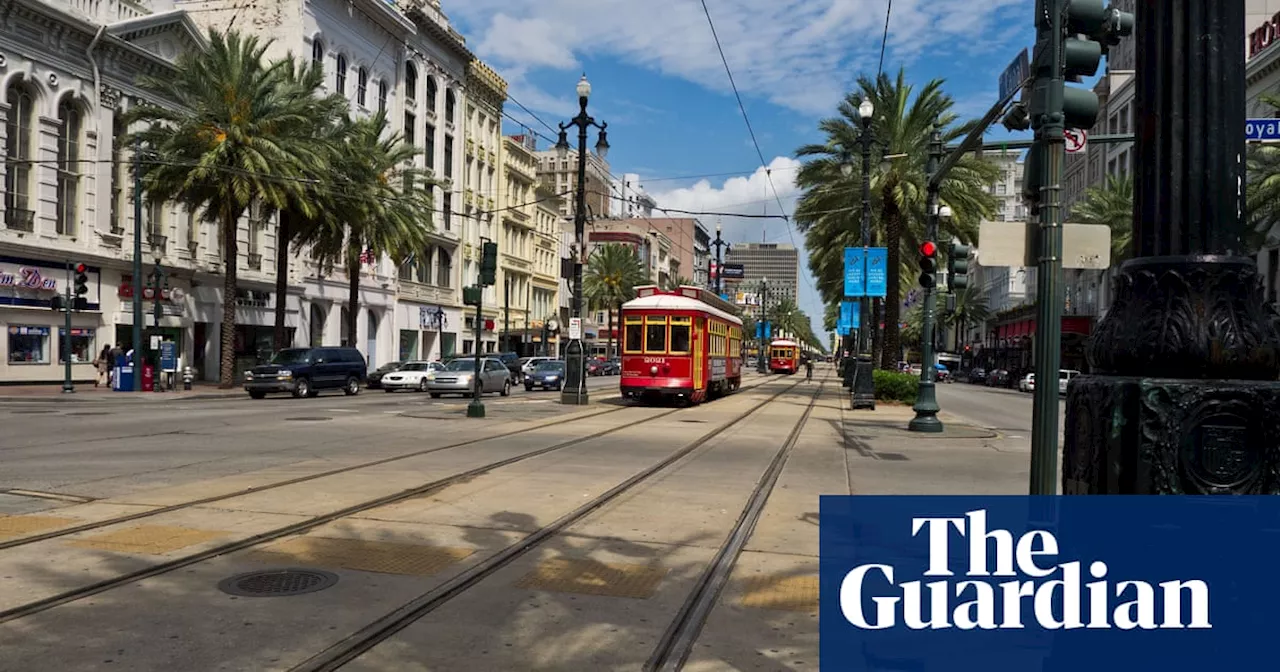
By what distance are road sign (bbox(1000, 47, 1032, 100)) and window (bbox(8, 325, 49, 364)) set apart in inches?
1398

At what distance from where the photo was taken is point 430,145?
61.6 meters

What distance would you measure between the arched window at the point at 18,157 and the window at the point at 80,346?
444 centimetres

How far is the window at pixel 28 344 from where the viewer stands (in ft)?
110

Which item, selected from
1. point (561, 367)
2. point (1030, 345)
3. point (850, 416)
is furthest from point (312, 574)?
point (1030, 345)

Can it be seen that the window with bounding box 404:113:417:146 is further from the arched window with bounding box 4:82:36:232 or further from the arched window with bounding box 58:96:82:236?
the arched window with bounding box 4:82:36:232

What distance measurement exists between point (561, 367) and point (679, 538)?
36.5 meters

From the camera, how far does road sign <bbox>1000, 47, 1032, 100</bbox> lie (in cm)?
726

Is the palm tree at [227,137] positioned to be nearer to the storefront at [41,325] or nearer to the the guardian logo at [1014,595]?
the storefront at [41,325]

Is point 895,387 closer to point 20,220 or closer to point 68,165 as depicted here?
point 20,220

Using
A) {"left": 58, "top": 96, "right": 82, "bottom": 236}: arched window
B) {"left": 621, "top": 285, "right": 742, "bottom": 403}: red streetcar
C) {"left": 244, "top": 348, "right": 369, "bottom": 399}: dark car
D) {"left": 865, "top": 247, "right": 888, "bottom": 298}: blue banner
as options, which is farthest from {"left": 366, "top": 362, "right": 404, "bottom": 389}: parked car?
{"left": 865, "top": 247, "right": 888, "bottom": 298}: blue banner

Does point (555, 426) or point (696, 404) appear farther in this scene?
point (696, 404)

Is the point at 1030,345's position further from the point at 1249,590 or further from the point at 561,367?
the point at 1249,590

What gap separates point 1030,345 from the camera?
72.8 m

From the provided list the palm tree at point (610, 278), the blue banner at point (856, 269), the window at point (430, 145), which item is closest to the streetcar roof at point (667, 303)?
the blue banner at point (856, 269)
